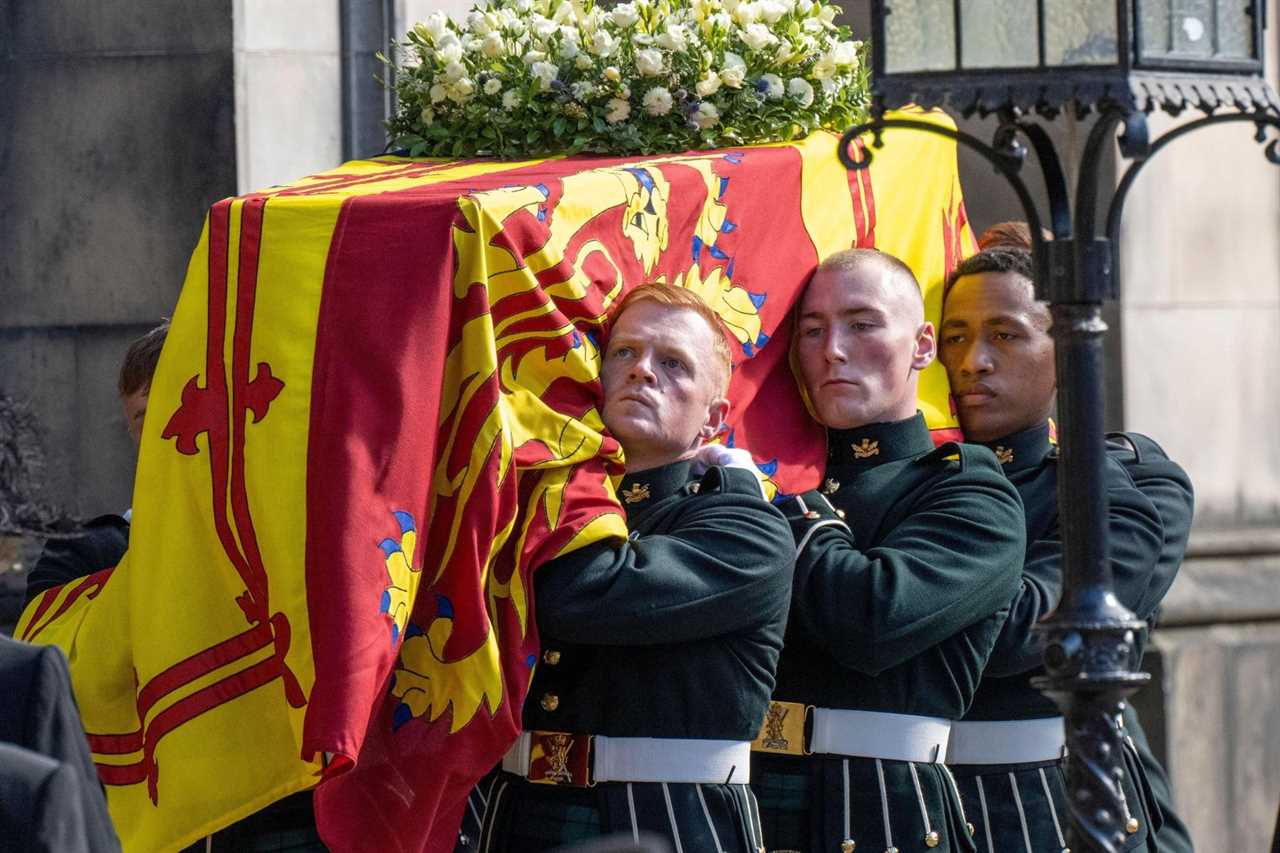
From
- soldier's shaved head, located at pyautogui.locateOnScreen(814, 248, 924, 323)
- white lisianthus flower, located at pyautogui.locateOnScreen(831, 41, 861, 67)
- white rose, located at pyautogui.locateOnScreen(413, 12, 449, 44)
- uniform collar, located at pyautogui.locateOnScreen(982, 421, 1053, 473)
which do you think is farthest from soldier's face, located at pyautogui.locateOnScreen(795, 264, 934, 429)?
white rose, located at pyautogui.locateOnScreen(413, 12, 449, 44)

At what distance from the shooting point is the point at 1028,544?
15.6 feet

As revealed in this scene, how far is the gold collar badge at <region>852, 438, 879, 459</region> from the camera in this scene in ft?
14.9

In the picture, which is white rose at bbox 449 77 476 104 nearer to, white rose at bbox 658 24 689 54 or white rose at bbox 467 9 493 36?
white rose at bbox 467 9 493 36

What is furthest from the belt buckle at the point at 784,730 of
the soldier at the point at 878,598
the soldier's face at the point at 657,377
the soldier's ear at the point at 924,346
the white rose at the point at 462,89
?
the white rose at the point at 462,89

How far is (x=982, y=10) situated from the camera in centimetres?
322

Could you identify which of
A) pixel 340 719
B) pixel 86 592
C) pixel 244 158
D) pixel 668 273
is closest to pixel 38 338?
pixel 244 158

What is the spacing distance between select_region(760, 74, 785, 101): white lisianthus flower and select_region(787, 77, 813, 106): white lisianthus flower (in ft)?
0.08

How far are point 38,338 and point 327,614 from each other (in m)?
2.80

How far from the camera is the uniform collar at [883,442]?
4.53m

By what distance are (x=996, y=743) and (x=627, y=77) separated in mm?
1458

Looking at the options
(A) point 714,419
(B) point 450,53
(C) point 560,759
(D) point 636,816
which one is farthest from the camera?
(B) point 450,53

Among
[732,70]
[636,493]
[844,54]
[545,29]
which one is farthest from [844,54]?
[636,493]

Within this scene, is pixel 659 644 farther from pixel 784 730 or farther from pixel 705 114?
pixel 705 114

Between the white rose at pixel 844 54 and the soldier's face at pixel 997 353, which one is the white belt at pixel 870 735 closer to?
the soldier's face at pixel 997 353
